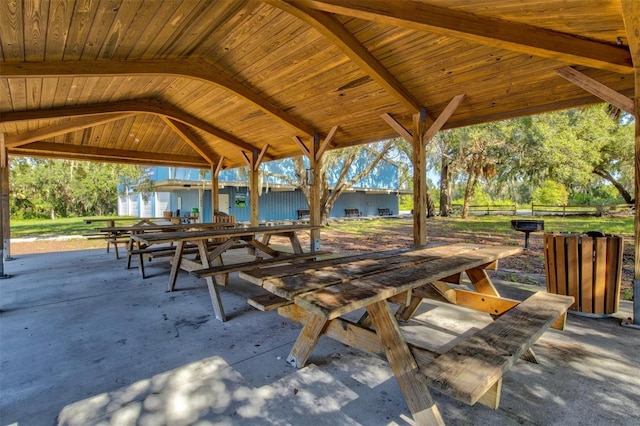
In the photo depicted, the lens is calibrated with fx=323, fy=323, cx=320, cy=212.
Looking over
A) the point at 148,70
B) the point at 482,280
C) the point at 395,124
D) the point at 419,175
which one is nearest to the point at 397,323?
the point at 482,280

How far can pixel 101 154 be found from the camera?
8.50 meters

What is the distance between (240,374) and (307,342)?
0.50m

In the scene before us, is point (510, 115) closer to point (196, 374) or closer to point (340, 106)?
point (340, 106)

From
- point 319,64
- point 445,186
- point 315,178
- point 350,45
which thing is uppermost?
point 319,64

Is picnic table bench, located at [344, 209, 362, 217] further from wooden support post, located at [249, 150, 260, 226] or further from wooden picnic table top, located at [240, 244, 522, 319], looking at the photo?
wooden picnic table top, located at [240, 244, 522, 319]

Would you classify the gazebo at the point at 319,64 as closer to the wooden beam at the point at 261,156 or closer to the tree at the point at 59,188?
the wooden beam at the point at 261,156

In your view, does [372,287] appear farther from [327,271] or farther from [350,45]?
[350,45]

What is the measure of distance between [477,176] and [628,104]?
59.9 feet

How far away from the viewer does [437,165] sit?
2153 centimetres

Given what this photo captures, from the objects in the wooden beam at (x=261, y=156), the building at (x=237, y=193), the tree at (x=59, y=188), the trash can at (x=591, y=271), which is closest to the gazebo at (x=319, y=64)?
the trash can at (x=591, y=271)

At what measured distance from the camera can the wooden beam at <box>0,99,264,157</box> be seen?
5285 mm

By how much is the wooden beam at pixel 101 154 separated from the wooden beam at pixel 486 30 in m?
7.77

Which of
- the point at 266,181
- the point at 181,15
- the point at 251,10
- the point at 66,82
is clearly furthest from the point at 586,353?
the point at 266,181

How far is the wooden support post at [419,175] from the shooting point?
16.3 feet
